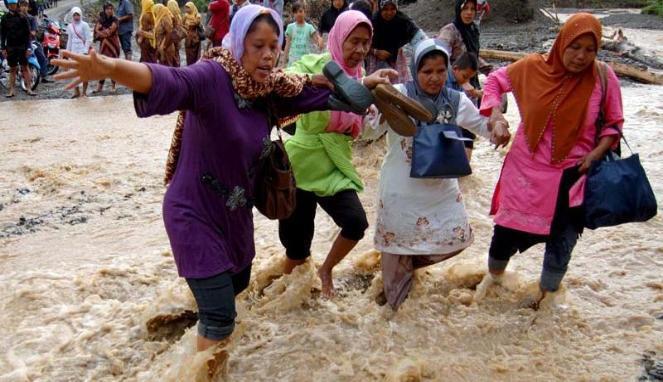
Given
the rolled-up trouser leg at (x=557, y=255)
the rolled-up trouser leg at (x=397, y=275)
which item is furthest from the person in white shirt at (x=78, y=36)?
the rolled-up trouser leg at (x=557, y=255)

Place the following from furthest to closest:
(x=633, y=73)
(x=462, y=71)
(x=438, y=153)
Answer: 1. (x=633, y=73)
2. (x=462, y=71)
3. (x=438, y=153)

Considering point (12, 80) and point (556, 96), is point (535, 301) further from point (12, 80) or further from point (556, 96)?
point (12, 80)

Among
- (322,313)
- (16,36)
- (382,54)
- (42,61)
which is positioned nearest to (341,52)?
(322,313)

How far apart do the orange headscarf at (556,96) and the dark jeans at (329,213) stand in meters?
1.03

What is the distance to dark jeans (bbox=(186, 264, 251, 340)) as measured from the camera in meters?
2.70

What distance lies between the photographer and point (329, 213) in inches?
146

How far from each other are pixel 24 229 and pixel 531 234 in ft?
14.4

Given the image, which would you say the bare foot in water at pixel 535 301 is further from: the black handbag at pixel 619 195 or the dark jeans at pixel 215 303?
the dark jeans at pixel 215 303

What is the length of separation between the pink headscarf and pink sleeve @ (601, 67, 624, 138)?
129cm

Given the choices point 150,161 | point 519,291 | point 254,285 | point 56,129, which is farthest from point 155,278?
point 56,129

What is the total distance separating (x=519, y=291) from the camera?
12.9 ft

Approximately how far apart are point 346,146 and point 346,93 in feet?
2.69

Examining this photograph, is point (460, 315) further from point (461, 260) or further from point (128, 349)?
point (128, 349)

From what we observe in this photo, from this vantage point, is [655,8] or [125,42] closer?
[125,42]
